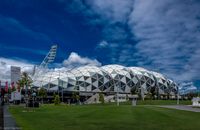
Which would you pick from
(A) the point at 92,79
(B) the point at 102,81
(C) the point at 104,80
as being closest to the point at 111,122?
(A) the point at 92,79

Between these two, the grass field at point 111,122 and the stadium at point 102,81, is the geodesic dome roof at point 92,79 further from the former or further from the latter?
the grass field at point 111,122

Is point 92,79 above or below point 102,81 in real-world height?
above

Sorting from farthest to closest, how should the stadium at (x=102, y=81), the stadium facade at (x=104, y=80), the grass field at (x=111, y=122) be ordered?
the stadium facade at (x=104, y=80) → the stadium at (x=102, y=81) → the grass field at (x=111, y=122)

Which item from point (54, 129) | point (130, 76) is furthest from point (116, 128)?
point (130, 76)

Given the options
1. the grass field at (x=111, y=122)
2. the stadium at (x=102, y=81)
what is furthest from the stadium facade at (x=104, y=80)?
the grass field at (x=111, y=122)

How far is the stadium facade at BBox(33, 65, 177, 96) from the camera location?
14388 centimetres

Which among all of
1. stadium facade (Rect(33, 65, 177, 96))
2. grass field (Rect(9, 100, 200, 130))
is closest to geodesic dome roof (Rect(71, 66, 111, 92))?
stadium facade (Rect(33, 65, 177, 96))

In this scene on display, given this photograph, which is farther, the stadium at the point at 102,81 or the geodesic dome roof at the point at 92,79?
the geodesic dome roof at the point at 92,79

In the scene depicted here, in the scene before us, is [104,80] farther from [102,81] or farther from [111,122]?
[111,122]

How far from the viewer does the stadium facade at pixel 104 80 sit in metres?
144

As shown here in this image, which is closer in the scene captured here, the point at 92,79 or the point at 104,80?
the point at 92,79

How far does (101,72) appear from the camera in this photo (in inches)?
6240

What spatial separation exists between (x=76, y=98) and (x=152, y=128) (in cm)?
11699

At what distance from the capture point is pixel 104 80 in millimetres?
155250
